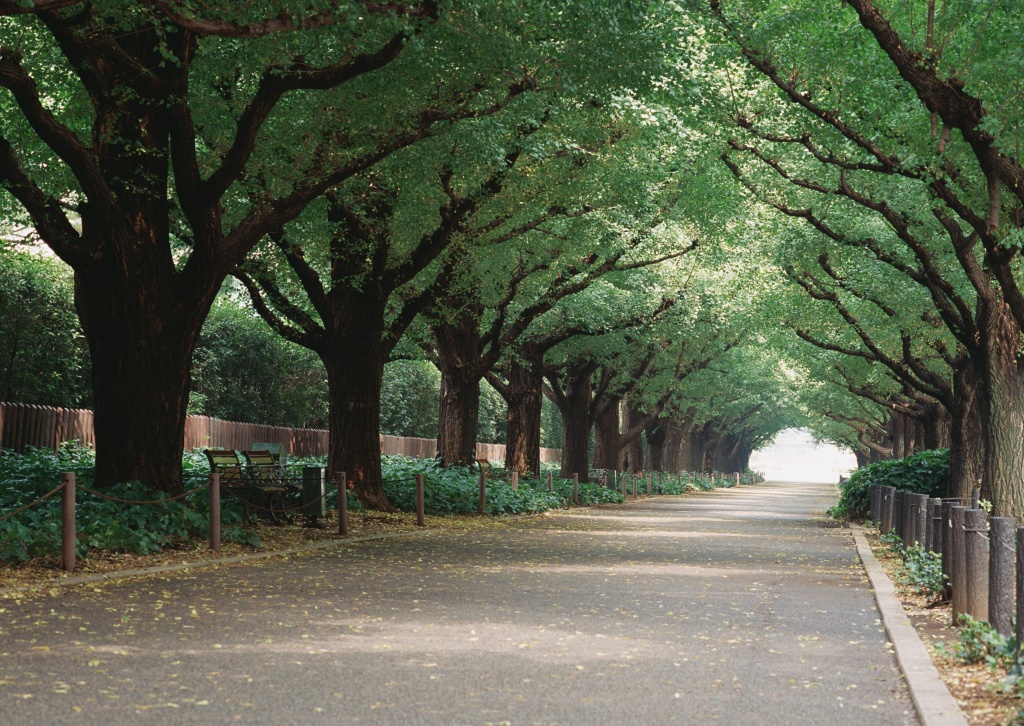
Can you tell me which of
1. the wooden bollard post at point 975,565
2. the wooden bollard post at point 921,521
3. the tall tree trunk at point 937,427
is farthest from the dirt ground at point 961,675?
the tall tree trunk at point 937,427

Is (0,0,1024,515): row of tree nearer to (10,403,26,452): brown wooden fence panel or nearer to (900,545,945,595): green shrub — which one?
(900,545,945,595): green shrub

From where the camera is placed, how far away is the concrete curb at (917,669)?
248 inches

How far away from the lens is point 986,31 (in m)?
16.0

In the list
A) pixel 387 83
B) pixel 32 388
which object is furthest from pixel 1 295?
pixel 387 83

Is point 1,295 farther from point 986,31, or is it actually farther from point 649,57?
point 986,31

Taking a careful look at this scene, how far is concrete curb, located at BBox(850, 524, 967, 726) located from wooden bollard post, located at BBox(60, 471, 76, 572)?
779cm

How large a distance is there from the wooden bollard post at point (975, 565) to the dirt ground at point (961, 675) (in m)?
0.29

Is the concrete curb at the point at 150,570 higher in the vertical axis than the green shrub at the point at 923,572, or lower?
lower

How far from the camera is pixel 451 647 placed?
8312 mm

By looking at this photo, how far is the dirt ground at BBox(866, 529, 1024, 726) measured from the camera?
21.0ft

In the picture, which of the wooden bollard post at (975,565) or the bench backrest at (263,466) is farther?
the bench backrest at (263,466)

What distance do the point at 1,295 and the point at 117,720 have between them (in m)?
23.7

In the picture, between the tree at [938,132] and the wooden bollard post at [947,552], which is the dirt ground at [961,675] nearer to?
the wooden bollard post at [947,552]

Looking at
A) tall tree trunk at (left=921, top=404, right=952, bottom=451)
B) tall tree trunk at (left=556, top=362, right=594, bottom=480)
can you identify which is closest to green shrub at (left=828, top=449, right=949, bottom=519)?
tall tree trunk at (left=921, top=404, right=952, bottom=451)
